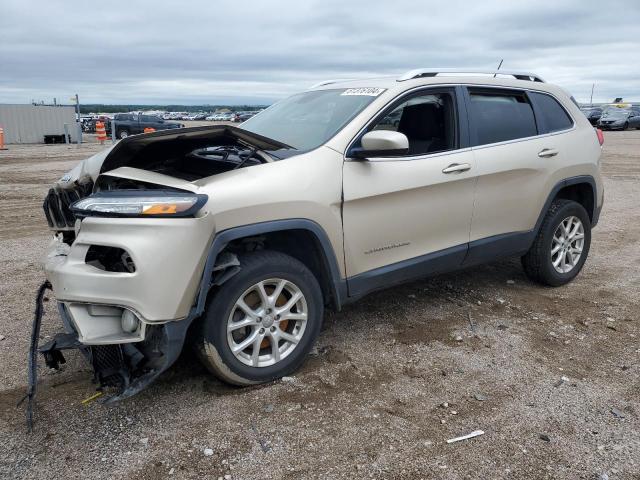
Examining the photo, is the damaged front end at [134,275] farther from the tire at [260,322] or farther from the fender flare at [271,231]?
the tire at [260,322]

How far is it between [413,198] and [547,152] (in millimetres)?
1626

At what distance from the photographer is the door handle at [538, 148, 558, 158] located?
477 centimetres

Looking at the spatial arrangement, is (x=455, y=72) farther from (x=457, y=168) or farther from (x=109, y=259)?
(x=109, y=259)

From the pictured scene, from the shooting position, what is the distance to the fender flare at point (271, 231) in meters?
3.02

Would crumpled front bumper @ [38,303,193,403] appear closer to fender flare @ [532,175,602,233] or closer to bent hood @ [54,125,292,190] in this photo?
bent hood @ [54,125,292,190]

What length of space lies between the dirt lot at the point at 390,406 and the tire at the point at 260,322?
164mm

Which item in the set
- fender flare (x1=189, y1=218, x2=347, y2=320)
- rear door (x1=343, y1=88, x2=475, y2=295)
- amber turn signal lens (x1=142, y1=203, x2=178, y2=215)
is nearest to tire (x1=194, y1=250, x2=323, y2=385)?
fender flare (x1=189, y1=218, x2=347, y2=320)

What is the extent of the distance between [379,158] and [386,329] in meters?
1.36

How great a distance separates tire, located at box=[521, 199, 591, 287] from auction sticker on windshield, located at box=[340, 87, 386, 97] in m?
2.03

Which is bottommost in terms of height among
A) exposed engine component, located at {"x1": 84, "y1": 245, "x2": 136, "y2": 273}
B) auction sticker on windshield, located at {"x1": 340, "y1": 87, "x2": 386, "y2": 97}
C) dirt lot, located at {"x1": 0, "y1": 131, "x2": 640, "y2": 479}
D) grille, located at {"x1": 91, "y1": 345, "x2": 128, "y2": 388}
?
dirt lot, located at {"x1": 0, "y1": 131, "x2": 640, "y2": 479}

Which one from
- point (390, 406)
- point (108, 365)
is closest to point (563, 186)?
point (390, 406)

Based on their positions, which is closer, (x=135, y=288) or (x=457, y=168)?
(x=135, y=288)

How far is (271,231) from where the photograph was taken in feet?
10.7

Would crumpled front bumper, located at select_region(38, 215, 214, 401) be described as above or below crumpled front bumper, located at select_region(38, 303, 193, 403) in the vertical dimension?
above
